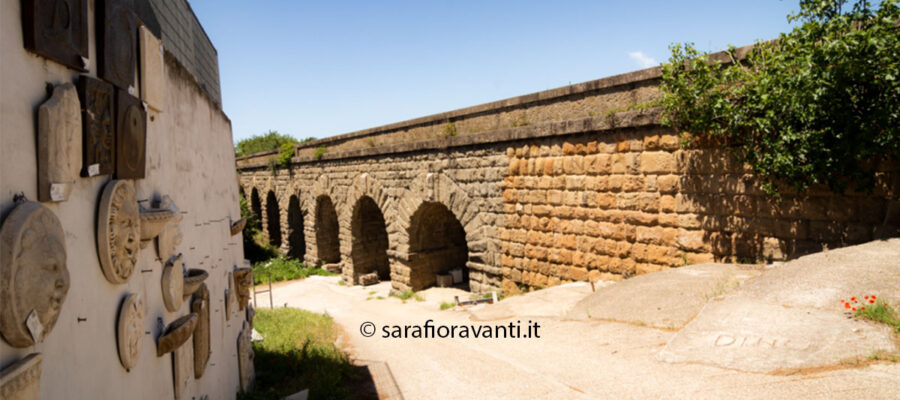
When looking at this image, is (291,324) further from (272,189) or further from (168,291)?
(272,189)

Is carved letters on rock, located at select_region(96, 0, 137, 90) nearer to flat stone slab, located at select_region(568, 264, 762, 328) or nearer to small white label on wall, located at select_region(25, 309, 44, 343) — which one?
small white label on wall, located at select_region(25, 309, 44, 343)

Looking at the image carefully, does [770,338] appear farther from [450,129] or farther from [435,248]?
[435,248]

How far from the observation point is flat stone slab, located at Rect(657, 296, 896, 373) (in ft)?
11.1

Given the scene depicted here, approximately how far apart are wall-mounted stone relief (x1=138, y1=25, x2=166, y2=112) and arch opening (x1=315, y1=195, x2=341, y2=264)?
13833 millimetres

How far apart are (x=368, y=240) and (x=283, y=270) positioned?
4.24 metres

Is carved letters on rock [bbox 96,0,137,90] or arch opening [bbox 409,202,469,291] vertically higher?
carved letters on rock [bbox 96,0,137,90]

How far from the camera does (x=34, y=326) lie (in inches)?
52.1

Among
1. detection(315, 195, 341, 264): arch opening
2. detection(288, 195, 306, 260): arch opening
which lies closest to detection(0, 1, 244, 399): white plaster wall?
detection(315, 195, 341, 264): arch opening

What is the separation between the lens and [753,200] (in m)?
5.90

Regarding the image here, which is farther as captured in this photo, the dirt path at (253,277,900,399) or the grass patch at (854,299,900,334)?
the grass patch at (854,299,900,334)

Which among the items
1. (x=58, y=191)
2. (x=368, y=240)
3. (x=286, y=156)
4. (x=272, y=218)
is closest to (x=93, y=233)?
(x=58, y=191)

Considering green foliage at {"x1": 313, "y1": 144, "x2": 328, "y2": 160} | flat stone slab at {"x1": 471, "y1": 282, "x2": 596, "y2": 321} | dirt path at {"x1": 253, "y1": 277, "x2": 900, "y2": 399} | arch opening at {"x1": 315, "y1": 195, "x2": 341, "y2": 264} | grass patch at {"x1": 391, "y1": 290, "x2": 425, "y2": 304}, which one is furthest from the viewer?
arch opening at {"x1": 315, "y1": 195, "x2": 341, "y2": 264}

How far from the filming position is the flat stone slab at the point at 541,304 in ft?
21.1

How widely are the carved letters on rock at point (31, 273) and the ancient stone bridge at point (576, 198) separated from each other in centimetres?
655
